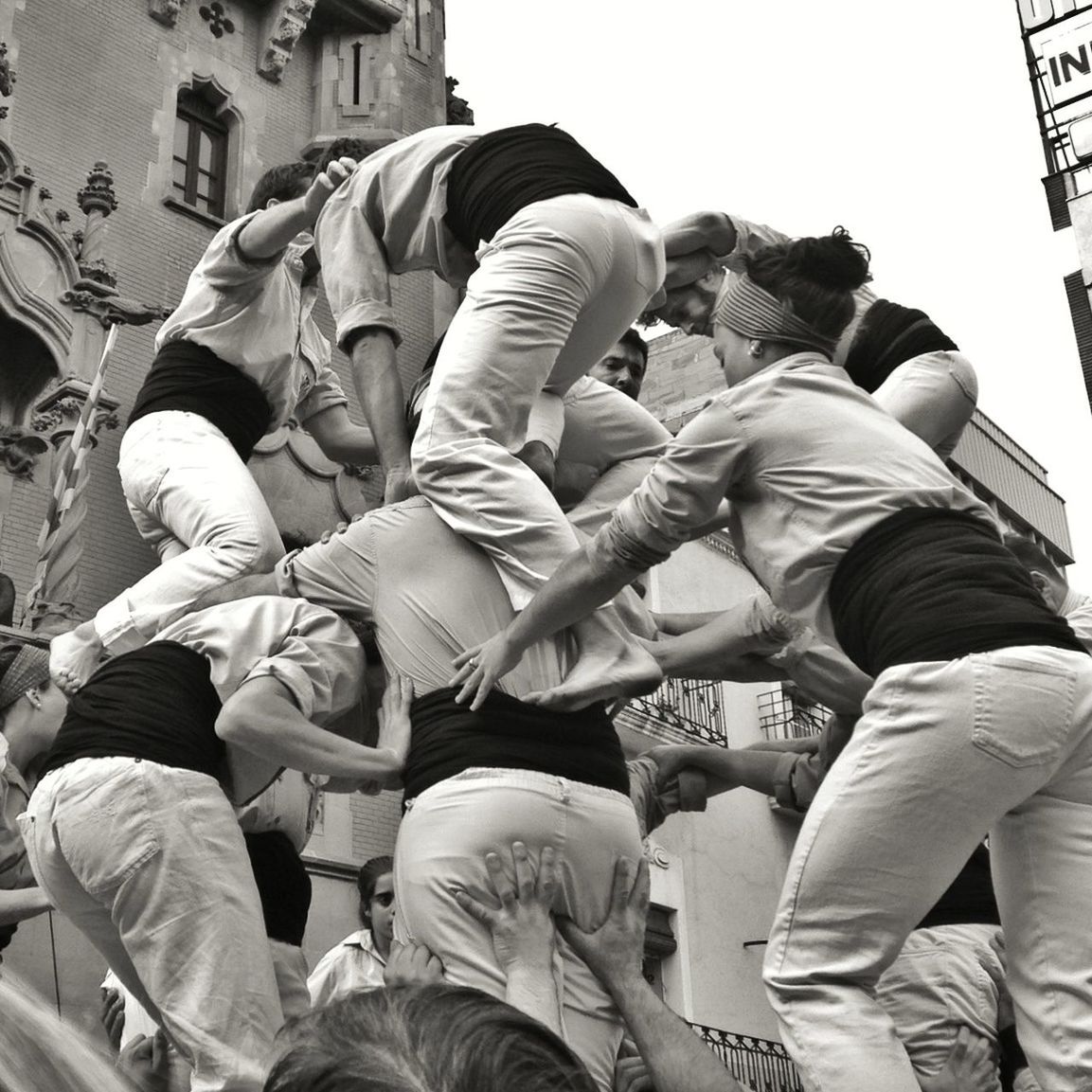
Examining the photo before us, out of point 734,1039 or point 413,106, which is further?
point 734,1039

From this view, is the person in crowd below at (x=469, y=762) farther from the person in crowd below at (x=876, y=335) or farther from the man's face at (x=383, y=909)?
the man's face at (x=383, y=909)

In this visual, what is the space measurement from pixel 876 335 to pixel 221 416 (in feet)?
7.42

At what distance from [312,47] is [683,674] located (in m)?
12.3

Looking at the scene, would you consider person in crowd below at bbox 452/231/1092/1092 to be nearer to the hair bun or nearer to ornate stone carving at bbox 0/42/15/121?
the hair bun

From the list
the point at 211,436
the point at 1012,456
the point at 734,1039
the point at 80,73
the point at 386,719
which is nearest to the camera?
the point at 386,719

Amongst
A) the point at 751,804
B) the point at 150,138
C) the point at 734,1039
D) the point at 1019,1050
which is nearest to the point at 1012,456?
the point at 751,804

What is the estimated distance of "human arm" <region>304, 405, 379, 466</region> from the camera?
20.9 ft

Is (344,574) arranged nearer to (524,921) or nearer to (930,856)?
(524,921)

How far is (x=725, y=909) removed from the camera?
59.7ft

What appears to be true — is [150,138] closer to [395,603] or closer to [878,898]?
[395,603]

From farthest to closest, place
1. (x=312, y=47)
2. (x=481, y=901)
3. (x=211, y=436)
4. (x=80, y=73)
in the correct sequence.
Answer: (x=312, y=47) → (x=80, y=73) → (x=211, y=436) → (x=481, y=901)

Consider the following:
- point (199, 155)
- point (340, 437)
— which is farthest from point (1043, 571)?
point (199, 155)

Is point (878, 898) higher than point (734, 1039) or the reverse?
higher

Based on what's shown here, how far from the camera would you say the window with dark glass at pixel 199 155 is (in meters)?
14.2
